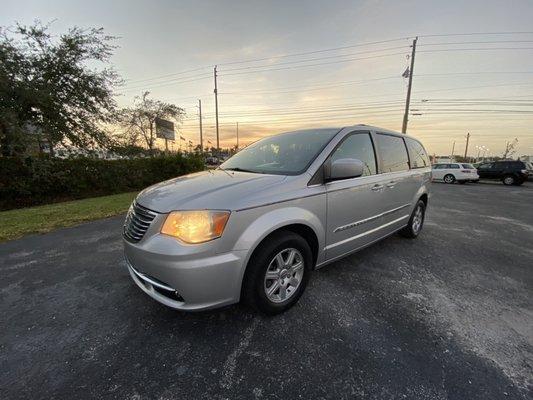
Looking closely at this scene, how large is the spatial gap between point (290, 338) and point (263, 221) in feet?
3.28

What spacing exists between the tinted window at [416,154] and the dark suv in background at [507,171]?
1991 cm

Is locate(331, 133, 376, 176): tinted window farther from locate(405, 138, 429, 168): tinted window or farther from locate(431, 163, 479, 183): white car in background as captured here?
locate(431, 163, 479, 183): white car in background

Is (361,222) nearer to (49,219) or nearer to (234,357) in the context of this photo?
(234,357)

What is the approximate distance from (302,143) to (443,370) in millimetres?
2420

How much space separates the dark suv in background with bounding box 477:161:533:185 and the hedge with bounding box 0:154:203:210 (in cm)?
2238

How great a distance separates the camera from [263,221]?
2.24 m

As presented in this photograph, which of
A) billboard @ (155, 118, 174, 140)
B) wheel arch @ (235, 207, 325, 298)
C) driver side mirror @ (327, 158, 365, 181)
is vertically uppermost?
billboard @ (155, 118, 174, 140)

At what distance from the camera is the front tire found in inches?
89.8

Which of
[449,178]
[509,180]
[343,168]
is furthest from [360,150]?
[509,180]

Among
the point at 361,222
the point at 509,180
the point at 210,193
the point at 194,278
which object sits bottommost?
the point at 509,180

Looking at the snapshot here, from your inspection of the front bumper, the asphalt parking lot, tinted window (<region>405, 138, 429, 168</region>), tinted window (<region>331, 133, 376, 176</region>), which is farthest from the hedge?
tinted window (<region>405, 138, 429, 168</region>)

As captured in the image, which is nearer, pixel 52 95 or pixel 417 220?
pixel 417 220

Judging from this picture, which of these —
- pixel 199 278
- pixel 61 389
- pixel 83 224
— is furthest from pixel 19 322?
pixel 83 224

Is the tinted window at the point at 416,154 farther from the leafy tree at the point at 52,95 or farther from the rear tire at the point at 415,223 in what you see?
the leafy tree at the point at 52,95
